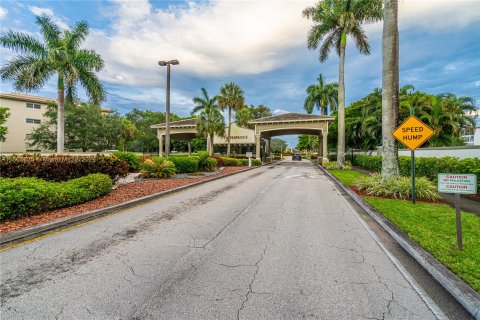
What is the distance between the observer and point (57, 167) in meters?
8.41

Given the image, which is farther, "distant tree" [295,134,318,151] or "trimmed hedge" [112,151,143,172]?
"distant tree" [295,134,318,151]

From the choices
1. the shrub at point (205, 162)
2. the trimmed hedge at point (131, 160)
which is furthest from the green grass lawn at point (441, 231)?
the trimmed hedge at point (131, 160)

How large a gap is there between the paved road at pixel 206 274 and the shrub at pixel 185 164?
411 inches

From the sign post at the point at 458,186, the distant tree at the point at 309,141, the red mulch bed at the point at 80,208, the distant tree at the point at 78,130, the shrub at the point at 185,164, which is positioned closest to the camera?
the sign post at the point at 458,186

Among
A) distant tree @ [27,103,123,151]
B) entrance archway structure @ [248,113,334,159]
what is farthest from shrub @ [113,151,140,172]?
distant tree @ [27,103,123,151]

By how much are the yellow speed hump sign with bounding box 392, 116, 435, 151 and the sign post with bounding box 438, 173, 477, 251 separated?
147 inches

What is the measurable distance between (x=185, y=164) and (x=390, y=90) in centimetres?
1258

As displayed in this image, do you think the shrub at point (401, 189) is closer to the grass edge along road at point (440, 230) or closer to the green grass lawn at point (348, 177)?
the grass edge along road at point (440, 230)

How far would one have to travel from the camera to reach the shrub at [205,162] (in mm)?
18438

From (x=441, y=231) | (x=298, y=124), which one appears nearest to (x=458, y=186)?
(x=441, y=231)

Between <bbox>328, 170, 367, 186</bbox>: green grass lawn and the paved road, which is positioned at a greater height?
<bbox>328, 170, 367, 186</bbox>: green grass lawn

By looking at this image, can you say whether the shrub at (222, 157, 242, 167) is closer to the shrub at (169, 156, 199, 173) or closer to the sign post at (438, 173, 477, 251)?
the shrub at (169, 156, 199, 173)

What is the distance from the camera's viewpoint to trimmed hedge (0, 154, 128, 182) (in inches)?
297

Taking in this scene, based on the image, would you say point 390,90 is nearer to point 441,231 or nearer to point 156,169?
point 441,231
